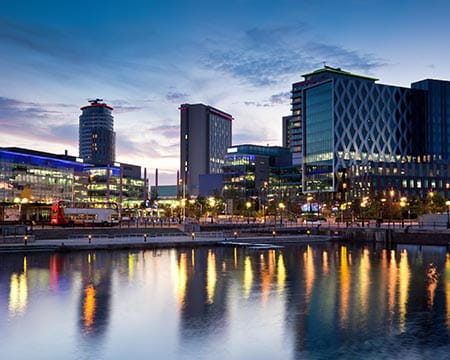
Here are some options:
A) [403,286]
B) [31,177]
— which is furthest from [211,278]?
[31,177]

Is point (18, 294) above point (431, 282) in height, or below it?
above

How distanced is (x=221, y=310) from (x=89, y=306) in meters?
7.35

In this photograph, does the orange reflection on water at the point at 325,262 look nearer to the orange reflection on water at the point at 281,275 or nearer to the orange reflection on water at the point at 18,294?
the orange reflection on water at the point at 281,275

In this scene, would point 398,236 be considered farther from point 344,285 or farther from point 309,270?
point 344,285

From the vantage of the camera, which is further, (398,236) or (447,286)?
(398,236)

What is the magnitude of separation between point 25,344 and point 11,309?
739 cm

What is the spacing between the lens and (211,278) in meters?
41.3

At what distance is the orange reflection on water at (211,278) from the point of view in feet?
108

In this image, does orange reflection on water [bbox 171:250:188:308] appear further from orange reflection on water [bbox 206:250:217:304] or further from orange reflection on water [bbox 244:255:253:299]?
orange reflection on water [bbox 244:255:253:299]

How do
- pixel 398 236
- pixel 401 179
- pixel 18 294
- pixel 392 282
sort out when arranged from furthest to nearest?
pixel 401 179, pixel 398 236, pixel 392 282, pixel 18 294

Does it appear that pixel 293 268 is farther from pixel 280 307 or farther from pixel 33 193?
pixel 33 193

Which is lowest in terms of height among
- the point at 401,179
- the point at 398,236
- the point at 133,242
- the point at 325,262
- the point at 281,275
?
the point at 325,262

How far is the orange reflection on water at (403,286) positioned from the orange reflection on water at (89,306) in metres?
14.4

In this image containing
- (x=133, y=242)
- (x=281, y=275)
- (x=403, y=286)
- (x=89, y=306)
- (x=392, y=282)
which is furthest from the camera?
(x=133, y=242)
